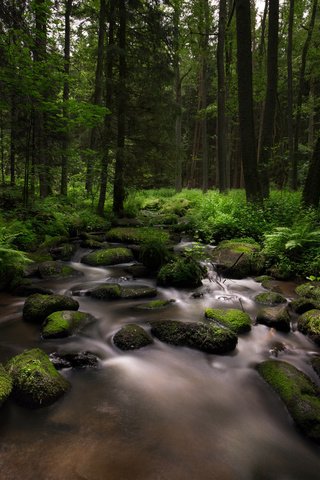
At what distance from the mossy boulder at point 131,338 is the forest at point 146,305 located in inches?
0.9

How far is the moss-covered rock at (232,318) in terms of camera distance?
5633 mm

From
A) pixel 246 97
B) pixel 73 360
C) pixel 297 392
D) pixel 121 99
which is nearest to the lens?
pixel 297 392

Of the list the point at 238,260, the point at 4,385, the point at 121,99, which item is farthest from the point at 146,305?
the point at 121,99

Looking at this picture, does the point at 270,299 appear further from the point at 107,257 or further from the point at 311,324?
the point at 107,257

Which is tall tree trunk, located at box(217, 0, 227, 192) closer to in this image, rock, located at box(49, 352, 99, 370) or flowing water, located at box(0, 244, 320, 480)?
flowing water, located at box(0, 244, 320, 480)

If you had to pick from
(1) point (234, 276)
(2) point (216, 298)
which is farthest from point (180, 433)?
(1) point (234, 276)

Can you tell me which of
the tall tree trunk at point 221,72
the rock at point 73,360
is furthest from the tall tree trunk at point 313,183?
the rock at point 73,360

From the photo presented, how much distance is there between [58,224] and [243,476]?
32.1 ft

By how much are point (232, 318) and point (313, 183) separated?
690 cm

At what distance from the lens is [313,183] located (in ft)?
35.0

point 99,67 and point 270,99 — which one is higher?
point 99,67

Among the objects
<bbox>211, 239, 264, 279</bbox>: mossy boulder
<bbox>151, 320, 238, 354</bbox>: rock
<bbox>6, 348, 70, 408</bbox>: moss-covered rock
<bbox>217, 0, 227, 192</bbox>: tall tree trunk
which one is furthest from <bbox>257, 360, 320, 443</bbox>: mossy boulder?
<bbox>217, 0, 227, 192</bbox>: tall tree trunk

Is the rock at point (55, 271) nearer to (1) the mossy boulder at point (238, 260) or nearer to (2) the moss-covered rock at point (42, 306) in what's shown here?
(2) the moss-covered rock at point (42, 306)

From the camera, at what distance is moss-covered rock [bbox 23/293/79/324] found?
18.7ft
